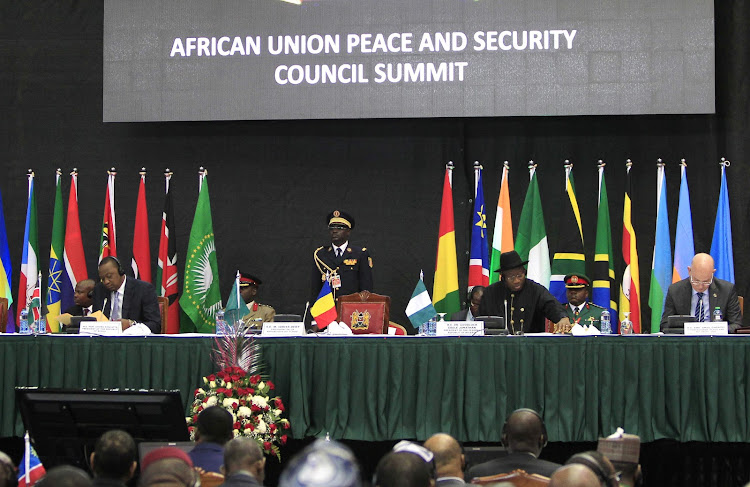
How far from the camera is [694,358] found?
718cm

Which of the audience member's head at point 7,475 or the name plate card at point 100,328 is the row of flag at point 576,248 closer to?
the name plate card at point 100,328

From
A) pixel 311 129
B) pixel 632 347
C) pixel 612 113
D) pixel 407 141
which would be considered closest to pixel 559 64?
pixel 612 113

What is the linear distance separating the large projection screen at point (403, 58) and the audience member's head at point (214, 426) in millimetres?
5991

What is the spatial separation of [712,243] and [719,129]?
1273 mm

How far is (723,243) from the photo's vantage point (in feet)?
34.2

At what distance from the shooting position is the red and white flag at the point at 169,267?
10742 mm

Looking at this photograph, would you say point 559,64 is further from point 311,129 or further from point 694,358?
point 694,358

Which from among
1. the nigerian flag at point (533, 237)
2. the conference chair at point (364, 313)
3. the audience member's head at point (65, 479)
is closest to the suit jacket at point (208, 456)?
the audience member's head at point (65, 479)

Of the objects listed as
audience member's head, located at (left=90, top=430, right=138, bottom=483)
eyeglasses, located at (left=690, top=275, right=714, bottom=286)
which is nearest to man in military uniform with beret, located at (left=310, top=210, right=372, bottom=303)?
eyeglasses, located at (left=690, top=275, right=714, bottom=286)

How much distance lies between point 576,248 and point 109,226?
15.3ft

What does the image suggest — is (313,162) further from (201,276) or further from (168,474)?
(168,474)

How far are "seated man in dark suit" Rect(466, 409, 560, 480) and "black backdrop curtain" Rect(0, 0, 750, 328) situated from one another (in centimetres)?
661

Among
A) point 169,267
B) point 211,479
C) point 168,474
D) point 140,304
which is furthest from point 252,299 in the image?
point 168,474

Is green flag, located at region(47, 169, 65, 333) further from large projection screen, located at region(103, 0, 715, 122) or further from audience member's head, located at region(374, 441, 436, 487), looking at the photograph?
audience member's head, located at region(374, 441, 436, 487)
